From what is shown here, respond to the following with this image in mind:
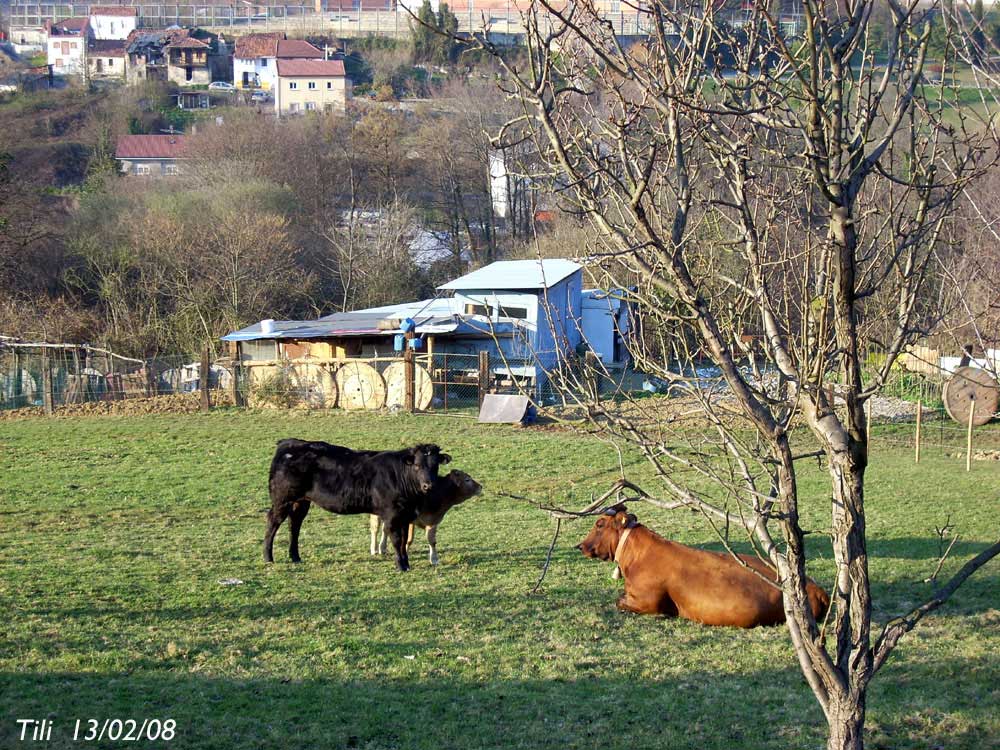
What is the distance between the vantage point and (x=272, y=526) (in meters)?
11.1

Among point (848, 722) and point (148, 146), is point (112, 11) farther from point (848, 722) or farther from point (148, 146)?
point (848, 722)

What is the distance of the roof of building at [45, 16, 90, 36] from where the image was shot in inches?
4446

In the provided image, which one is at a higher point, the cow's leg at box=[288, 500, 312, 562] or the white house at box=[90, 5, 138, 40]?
the white house at box=[90, 5, 138, 40]

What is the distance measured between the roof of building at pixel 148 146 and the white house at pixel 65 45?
38544 millimetres

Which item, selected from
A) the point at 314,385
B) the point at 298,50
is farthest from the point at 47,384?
the point at 298,50

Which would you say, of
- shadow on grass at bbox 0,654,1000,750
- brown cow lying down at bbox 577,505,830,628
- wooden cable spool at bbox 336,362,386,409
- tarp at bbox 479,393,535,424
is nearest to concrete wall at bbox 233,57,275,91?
wooden cable spool at bbox 336,362,386,409

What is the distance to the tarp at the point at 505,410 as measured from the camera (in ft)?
80.2

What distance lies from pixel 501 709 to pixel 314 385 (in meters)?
21.1

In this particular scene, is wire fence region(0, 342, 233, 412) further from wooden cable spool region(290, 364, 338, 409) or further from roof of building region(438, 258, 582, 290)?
roof of building region(438, 258, 582, 290)

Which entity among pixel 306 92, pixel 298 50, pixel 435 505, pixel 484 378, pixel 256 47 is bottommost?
pixel 484 378

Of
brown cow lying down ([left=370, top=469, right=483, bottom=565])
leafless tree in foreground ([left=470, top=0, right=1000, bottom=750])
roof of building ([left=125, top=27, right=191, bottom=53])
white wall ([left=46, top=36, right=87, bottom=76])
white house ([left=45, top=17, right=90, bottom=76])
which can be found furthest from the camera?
white wall ([left=46, top=36, right=87, bottom=76])

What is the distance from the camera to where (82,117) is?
73.4 metres

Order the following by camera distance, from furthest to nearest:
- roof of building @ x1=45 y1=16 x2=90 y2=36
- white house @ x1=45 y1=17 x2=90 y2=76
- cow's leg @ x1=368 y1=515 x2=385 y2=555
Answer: roof of building @ x1=45 y1=16 x2=90 y2=36 < white house @ x1=45 y1=17 x2=90 y2=76 < cow's leg @ x1=368 y1=515 x2=385 y2=555

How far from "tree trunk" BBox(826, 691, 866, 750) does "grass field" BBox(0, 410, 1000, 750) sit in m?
1.79
